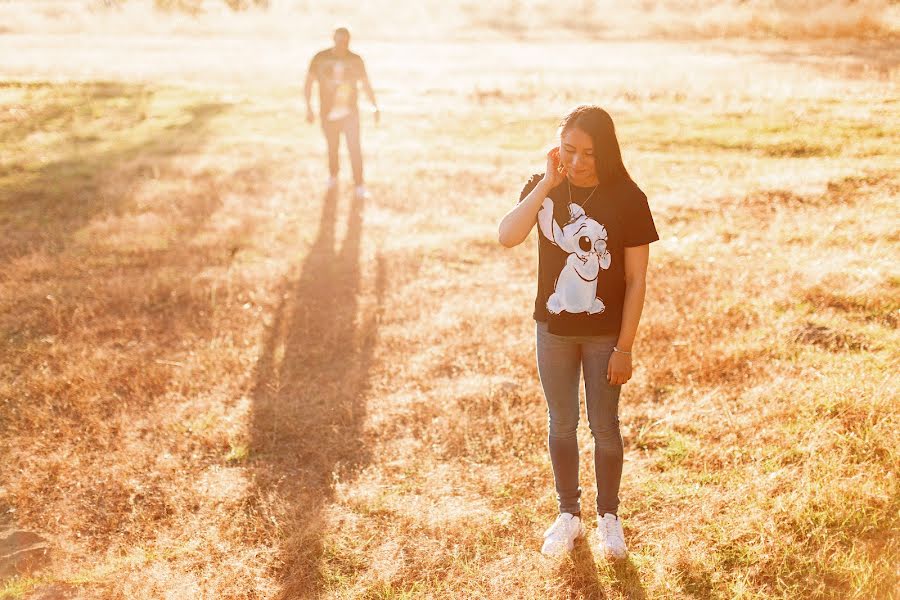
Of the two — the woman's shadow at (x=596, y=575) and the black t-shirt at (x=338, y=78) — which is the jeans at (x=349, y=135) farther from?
the woman's shadow at (x=596, y=575)

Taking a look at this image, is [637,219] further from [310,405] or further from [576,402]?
[310,405]

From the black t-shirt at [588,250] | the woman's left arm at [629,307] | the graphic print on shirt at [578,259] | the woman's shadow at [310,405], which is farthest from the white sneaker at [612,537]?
the woman's shadow at [310,405]

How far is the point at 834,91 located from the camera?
16344 mm

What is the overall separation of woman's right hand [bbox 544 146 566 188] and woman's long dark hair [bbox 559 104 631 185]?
0.35 feet

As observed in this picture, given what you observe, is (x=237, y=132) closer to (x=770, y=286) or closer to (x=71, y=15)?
(x=770, y=286)

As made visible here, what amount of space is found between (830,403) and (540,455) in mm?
2084

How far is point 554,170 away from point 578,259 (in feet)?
1.43

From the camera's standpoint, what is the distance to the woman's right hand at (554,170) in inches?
131

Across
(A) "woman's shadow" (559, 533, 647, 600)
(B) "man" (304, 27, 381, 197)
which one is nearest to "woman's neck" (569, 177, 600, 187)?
(A) "woman's shadow" (559, 533, 647, 600)

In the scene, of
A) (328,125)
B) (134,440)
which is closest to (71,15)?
(328,125)

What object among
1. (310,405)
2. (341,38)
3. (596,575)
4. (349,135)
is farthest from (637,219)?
(349,135)

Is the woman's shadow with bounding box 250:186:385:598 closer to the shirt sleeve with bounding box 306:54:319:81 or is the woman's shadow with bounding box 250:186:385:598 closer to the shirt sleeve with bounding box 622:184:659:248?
the shirt sleeve with bounding box 622:184:659:248

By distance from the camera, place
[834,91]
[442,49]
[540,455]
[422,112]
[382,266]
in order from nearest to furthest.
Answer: [540,455] < [382,266] < [834,91] < [422,112] < [442,49]

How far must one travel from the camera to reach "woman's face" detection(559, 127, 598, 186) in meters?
3.20
